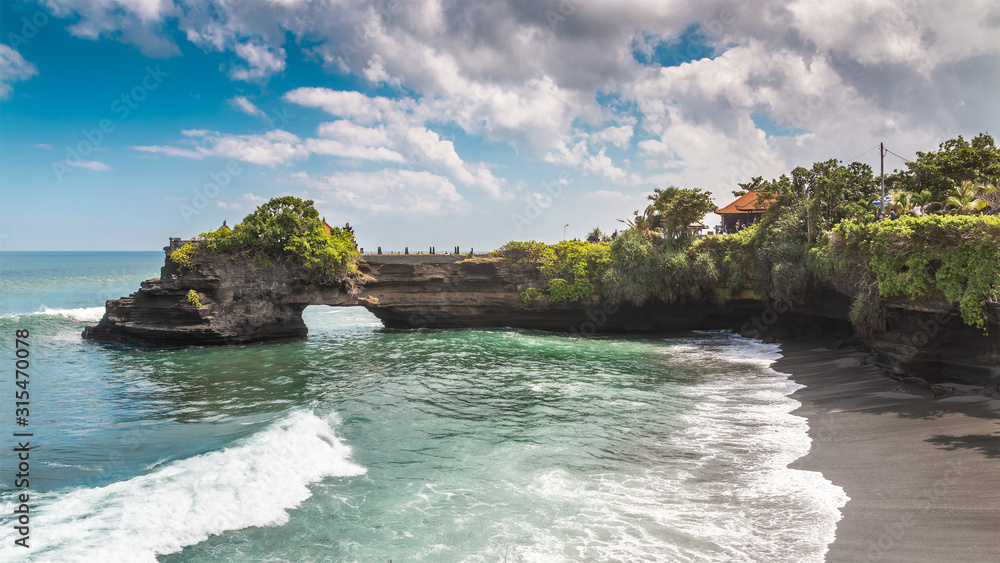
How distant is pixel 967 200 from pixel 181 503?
23.9 m

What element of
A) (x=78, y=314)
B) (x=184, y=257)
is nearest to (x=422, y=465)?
(x=184, y=257)

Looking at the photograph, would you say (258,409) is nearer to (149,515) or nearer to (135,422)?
(135,422)

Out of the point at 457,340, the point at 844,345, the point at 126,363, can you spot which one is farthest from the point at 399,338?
the point at 844,345

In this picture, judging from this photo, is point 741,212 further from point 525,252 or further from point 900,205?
point 900,205

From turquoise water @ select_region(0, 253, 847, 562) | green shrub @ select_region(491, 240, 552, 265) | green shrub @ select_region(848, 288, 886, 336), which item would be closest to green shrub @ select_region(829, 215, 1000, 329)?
green shrub @ select_region(848, 288, 886, 336)

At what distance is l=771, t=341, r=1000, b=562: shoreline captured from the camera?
731cm

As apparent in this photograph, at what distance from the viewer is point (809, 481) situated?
31.1ft

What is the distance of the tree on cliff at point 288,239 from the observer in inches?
1097

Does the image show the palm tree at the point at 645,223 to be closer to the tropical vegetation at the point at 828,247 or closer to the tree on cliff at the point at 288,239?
the tropical vegetation at the point at 828,247

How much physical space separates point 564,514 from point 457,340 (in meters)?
19.9

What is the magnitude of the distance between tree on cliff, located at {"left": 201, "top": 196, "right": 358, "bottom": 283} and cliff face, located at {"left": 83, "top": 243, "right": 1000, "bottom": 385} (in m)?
0.69

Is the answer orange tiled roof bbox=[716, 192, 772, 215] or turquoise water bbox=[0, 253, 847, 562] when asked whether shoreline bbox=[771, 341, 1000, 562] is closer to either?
turquoise water bbox=[0, 253, 847, 562]

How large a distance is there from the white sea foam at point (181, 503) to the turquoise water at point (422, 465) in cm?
4

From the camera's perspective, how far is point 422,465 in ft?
34.8
